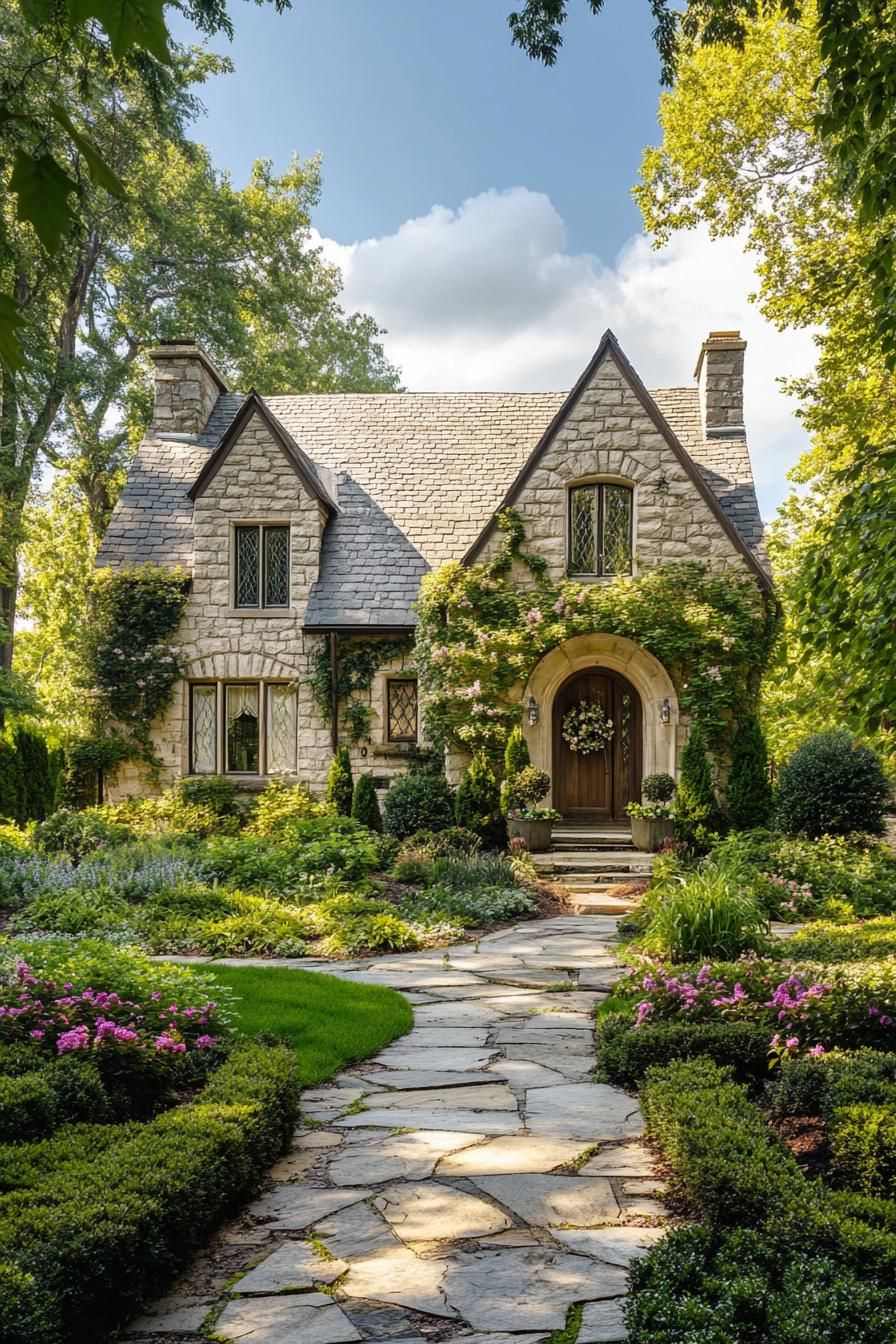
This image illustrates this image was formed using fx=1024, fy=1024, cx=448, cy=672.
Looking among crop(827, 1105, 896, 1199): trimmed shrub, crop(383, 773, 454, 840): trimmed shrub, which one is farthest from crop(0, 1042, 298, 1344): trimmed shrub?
crop(383, 773, 454, 840): trimmed shrub

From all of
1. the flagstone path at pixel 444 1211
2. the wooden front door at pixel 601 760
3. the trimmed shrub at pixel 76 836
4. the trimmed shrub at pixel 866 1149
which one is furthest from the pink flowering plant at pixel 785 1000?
the wooden front door at pixel 601 760

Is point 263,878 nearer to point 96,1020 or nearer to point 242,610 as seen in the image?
point 242,610

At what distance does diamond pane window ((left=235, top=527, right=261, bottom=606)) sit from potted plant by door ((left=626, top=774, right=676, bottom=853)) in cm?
693

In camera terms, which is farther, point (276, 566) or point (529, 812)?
point (276, 566)

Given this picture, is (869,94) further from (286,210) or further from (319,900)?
(286,210)

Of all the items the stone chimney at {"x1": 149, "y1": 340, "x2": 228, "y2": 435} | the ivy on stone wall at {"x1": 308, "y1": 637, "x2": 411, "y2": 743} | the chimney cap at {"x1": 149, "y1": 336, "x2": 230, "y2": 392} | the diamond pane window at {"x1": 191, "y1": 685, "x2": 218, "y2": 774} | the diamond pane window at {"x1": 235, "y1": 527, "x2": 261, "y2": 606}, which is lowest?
the diamond pane window at {"x1": 191, "y1": 685, "x2": 218, "y2": 774}

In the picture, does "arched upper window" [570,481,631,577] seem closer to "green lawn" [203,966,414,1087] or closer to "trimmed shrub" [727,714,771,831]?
"trimmed shrub" [727,714,771,831]

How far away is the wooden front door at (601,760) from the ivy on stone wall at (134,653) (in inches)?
244

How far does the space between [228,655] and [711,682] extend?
296 inches

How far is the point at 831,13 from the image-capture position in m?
5.47

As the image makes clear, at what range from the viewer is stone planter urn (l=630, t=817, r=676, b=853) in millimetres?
14109

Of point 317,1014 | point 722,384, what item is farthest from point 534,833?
point 722,384

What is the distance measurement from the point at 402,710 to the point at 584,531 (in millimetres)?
3980

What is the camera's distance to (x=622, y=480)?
1534cm
